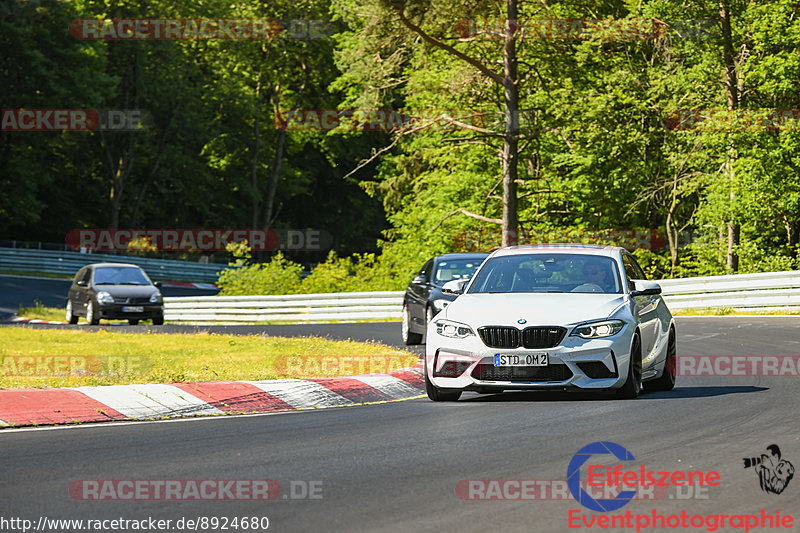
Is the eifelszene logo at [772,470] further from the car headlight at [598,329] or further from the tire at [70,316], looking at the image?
the tire at [70,316]

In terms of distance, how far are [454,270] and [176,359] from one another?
17.6 feet

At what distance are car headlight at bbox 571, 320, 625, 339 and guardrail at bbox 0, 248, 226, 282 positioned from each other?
54.1 metres

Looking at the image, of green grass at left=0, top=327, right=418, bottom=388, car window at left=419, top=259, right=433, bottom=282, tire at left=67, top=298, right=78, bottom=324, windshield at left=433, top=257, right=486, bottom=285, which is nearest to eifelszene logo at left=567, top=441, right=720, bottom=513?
green grass at left=0, top=327, right=418, bottom=388

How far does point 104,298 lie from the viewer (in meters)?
32.1

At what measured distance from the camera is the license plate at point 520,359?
10758mm

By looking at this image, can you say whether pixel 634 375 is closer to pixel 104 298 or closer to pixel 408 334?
pixel 408 334

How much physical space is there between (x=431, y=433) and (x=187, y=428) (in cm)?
220

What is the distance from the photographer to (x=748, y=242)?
119 ft

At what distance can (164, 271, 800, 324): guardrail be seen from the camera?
89.7 ft

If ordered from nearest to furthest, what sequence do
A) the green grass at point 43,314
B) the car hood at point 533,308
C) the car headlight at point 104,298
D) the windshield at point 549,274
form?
the car hood at point 533,308
the windshield at point 549,274
the car headlight at point 104,298
the green grass at point 43,314

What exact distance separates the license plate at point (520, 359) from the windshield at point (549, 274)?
4.36 feet

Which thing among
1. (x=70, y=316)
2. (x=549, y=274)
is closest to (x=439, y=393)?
(x=549, y=274)

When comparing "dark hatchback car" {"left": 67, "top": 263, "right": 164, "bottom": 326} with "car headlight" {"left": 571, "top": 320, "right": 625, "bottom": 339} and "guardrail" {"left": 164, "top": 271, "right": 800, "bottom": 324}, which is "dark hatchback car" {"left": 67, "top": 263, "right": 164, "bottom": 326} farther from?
"car headlight" {"left": 571, "top": 320, "right": 625, "bottom": 339}

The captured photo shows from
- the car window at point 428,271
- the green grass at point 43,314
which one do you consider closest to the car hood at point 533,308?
the car window at point 428,271
